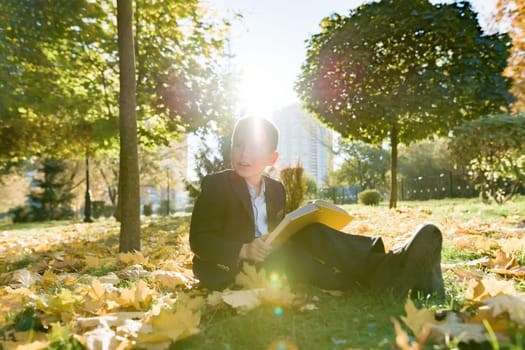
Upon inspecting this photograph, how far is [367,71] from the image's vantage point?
10.6 metres

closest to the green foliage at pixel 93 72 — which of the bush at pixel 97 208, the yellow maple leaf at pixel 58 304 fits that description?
the yellow maple leaf at pixel 58 304

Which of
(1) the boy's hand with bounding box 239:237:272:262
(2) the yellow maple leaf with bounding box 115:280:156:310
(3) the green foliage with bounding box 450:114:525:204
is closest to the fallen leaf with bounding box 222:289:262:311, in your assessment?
(1) the boy's hand with bounding box 239:237:272:262

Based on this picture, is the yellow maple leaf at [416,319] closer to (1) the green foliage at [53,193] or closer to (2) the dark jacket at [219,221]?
(2) the dark jacket at [219,221]

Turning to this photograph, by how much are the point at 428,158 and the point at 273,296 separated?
41.3m

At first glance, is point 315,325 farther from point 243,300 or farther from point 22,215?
point 22,215

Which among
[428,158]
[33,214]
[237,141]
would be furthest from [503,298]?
[428,158]

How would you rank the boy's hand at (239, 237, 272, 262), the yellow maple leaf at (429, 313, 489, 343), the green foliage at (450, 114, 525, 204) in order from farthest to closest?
the green foliage at (450, 114, 525, 204) → the boy's hand at (239, 237, 272, 262) → the yellow maple leaf at (429, 313, 489, 343)

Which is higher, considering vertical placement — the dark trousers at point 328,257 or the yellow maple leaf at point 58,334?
the dark trousers at point 328,257

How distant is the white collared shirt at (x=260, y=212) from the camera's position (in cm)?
236

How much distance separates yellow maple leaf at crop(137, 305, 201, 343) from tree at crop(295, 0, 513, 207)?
9.60m

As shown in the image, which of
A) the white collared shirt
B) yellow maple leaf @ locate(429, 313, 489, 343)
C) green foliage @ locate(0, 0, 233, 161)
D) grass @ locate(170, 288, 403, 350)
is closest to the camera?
yellow maple leaf @ locate(429, 313, 489, 343)

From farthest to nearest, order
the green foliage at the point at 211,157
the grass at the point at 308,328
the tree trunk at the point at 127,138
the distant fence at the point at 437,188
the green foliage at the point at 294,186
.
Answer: the distant fence at the point at 437,188
the green foliage at the point at 211,157
the green foliage at the point at 294,186
the tree trunk at the point at 127,138
the grass at the point at 308,328

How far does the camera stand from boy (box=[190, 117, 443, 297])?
177cm

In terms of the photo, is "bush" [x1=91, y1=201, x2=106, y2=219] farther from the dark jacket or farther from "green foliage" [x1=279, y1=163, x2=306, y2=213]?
the dark jacket
